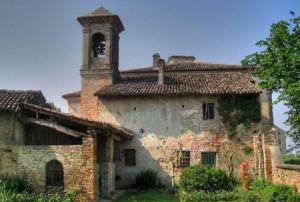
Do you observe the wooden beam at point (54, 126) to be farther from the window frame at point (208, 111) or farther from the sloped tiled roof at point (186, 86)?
the window frame at point (208, 111)

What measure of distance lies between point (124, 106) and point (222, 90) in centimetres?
627

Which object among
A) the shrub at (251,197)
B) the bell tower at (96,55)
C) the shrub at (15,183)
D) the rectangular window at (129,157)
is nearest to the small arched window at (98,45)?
the bell tower at (96,55)

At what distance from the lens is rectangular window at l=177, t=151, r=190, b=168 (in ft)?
71.7

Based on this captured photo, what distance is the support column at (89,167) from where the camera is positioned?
14227mm

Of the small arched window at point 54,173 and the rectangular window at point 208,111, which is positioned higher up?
the rectangular window at point 208,111

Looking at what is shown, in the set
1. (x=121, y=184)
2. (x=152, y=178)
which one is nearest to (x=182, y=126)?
(x=152, y=178)

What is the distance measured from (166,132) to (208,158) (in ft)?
9.96

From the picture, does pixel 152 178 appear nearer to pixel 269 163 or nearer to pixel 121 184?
pixel 121 184

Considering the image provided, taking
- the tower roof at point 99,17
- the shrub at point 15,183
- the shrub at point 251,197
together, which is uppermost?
the tower roof at point 99,17

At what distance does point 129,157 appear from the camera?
22.5 metres

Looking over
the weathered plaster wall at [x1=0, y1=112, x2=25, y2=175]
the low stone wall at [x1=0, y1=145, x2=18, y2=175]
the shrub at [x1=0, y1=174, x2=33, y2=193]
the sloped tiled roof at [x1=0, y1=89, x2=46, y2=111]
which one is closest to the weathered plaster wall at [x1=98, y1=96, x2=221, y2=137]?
the sloped tiled roof at [x1=0, y1=89, x2=46, y2=111]

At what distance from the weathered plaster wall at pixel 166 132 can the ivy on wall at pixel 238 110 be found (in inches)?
15.3

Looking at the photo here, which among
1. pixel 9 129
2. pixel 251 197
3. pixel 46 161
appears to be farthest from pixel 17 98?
pixel 251 197

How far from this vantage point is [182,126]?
22422 millimetres
